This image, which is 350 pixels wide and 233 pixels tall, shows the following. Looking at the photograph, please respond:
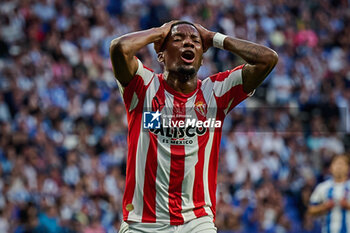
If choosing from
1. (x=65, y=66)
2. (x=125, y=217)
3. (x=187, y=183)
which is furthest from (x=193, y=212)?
(x=65, y=66)

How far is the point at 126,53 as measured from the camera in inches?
173

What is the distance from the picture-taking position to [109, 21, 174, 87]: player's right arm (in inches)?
173

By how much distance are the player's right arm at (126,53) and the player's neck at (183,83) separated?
32 centimetres

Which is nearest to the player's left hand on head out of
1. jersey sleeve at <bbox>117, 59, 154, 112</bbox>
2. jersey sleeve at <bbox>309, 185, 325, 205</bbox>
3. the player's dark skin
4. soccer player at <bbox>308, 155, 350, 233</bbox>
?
the player's dark skin

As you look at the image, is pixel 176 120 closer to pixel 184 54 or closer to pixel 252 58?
pixel 184 54

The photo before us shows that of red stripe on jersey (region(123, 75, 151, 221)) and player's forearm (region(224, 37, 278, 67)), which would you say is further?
player's forearm (region(224, 37, 278, 67))

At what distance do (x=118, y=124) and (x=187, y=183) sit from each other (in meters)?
7.55

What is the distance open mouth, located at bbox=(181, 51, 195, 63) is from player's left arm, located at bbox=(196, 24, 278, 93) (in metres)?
0.25

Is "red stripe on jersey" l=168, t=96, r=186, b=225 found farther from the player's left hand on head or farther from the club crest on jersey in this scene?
the player's left hand on head

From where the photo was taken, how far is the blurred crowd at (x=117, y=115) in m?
10.5

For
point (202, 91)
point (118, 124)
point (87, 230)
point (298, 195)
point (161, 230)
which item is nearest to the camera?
point (161, 230)

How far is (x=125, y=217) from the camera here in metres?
4.44

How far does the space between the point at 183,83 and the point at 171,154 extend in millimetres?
588

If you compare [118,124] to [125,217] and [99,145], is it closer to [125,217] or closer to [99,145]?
[99,145]
